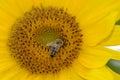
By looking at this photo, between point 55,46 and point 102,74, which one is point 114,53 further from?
point 55,46

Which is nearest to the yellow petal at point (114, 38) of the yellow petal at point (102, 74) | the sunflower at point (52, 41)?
the sunflower at point (52, 41)

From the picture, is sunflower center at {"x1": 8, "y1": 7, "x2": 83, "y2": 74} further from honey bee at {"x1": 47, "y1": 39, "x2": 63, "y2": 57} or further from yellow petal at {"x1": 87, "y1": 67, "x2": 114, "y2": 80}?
yellow petal at {"x1": 87, "y1": 67, "x2": 114, "y2": 80}

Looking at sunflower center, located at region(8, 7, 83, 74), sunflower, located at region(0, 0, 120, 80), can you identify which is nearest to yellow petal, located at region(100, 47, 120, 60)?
sunflower, located at region(0, 0, 120, 80)

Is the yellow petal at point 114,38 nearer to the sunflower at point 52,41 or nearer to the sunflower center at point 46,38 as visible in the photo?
the sunflower at point 52,41

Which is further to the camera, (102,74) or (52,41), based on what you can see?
(52,41)

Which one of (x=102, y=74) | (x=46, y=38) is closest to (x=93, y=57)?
(x=102, y=74)

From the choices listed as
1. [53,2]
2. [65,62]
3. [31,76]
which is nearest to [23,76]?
[31,76]
